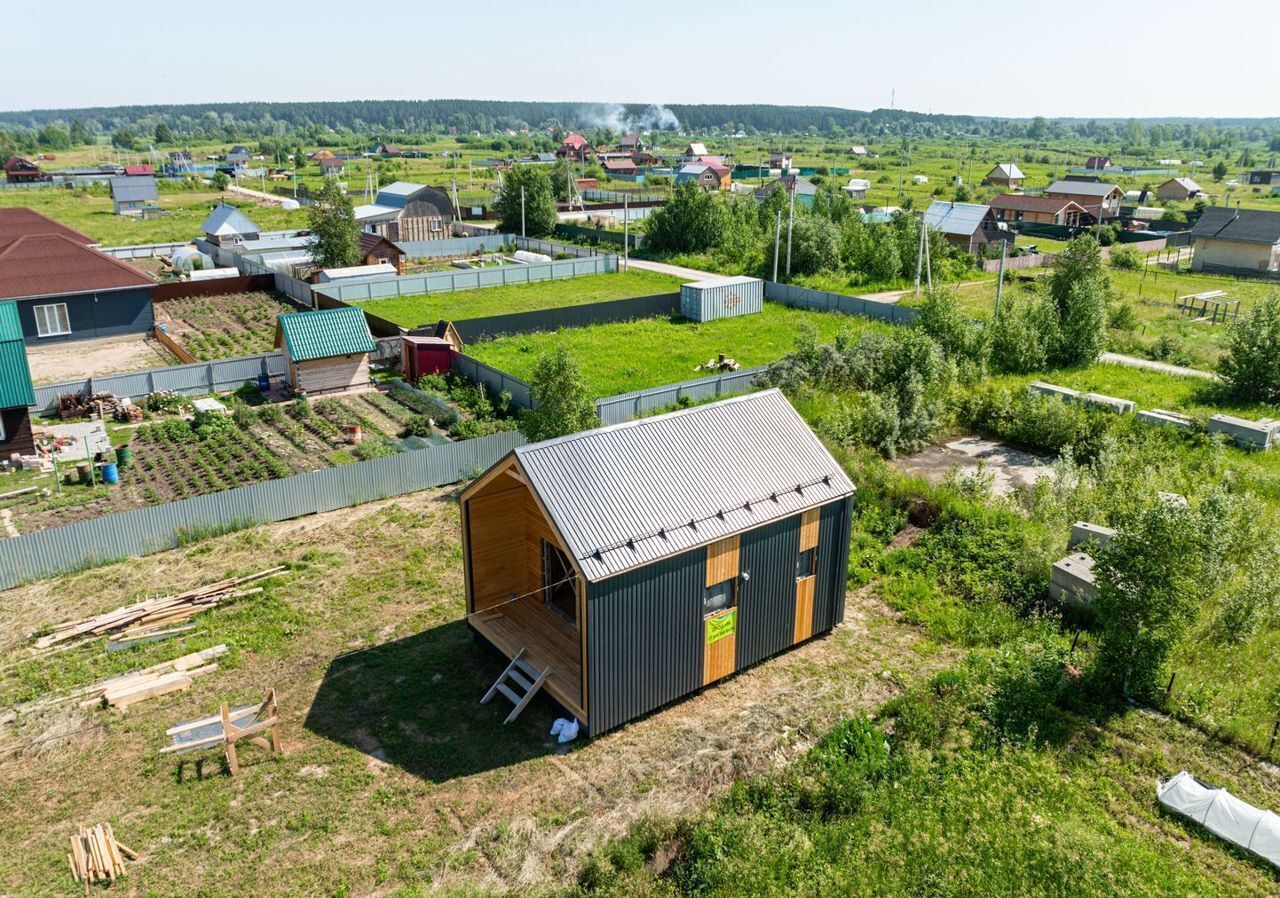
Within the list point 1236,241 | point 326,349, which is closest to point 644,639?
point 326,349

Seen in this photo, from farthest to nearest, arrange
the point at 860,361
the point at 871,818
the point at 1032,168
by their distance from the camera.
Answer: the point at 1032,168 → the point at 860,361 → the point at 871,818

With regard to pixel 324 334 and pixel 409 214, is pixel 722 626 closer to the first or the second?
pixel 324 334

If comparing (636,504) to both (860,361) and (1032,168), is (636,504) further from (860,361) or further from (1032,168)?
(1032,168)

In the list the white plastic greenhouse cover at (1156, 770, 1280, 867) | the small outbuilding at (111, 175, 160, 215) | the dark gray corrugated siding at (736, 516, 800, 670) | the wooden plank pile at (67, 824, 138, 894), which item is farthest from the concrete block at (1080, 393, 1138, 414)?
the small outbuilding at (111, 175, 160, 215)

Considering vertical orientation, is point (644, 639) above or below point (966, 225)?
below

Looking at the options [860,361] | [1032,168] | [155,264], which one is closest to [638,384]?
→ [860,361]
